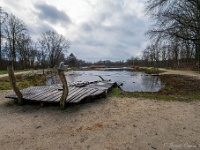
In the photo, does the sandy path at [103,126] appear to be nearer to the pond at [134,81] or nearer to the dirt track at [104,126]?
the dirt track at [104,126]

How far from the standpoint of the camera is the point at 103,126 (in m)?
4.23

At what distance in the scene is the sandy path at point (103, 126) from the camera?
135 inches

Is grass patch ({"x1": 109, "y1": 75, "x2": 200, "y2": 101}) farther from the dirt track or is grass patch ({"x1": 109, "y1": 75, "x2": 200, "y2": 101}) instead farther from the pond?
the pond

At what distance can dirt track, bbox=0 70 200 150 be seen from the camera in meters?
3.44

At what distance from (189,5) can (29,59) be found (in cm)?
3697

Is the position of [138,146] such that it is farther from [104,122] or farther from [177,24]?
[177,24]

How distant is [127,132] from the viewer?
3.89 metres

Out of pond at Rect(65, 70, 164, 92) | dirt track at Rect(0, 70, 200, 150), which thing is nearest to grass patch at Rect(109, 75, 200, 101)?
dirt track at Rect(0, 70, 200, 150)

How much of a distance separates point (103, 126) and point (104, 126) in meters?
0.02

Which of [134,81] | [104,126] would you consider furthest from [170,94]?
[134,81]

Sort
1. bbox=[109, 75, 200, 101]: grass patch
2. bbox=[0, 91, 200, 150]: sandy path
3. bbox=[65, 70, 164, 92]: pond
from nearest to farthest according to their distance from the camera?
bbox=[0, 91, 200, 150]: sandy path
bbox=[109, 75, 200, 101]: grass patch
bbox=[65, 70, 164, 92]: pond

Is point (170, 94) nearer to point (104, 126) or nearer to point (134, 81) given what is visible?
point (104, 126)

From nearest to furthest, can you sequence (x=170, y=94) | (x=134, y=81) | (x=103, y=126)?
(x=103, y=126) < (x=170, y=94) < (x=134, y=81)

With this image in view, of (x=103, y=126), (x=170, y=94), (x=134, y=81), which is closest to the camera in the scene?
(x=103, y=126)
